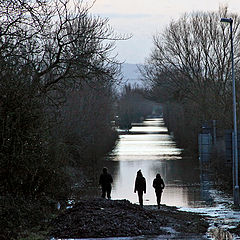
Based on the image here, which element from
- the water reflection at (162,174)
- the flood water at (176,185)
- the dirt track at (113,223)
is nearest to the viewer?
the dirt track at (113,223)

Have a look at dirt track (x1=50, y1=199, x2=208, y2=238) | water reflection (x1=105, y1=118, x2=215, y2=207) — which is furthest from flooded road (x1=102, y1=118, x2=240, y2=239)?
dirt track (x1=50, y1=199, x2=208, y2=238)

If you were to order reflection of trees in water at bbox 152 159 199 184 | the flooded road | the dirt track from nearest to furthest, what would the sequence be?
the dirt track, the flooded road, reflection of trees in water at bbox 152 159 199 184

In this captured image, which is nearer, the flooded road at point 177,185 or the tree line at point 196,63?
the flooded road at point 177,185

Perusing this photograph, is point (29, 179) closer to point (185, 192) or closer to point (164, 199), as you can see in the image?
point (164, 199)

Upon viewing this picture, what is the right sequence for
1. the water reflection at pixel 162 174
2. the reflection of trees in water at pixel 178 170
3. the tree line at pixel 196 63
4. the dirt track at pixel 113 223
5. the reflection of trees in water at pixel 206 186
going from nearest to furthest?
1. the dirt track at pixel 113 223
2. the reflection of trees in water at pixel 206 186
3. the water reflection at pixel 162 174
4. the reflection of trees in water at pixel 178 170
5. the tree line at pixel 196 63

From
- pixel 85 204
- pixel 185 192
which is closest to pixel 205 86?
pixel 185 192

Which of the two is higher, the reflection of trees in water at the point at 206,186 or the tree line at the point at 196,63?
the tree line at the point at 196,63

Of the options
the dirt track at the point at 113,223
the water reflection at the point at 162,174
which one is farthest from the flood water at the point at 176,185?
the dirt track at the point at 113,223

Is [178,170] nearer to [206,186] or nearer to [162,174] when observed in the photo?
[162,174]

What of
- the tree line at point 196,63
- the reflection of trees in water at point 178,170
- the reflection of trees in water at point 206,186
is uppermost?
the tree line at point 196,63

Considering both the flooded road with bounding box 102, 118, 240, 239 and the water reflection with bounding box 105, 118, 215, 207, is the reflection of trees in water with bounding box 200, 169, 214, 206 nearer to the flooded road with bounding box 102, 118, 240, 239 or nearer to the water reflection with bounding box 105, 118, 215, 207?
the flooded road with bounding box 102, 118, 240, 239

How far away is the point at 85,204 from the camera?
19.0m

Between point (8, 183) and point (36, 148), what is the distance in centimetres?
138

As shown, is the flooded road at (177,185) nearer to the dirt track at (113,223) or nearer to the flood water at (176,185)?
the flood water at (176,185)
